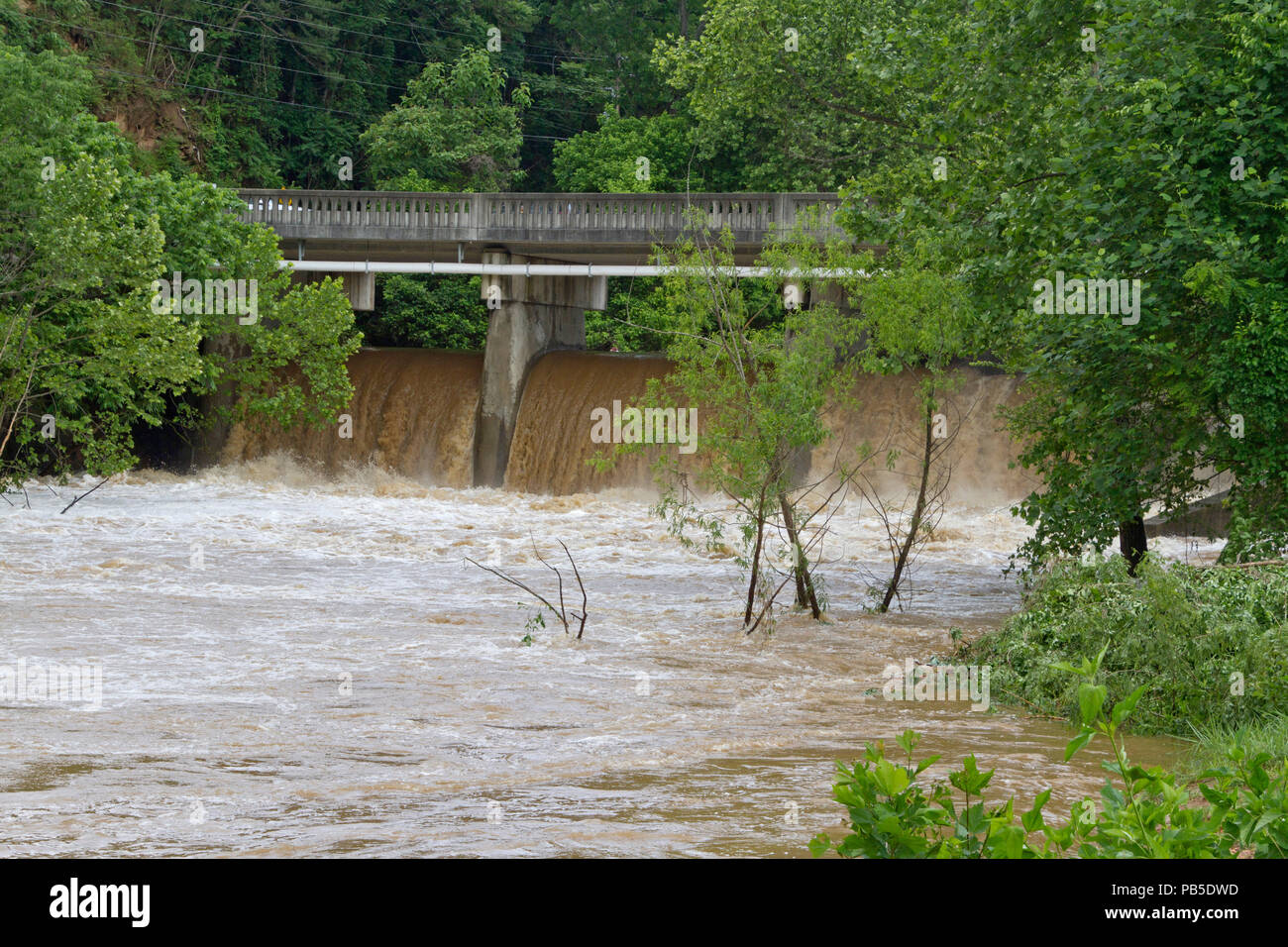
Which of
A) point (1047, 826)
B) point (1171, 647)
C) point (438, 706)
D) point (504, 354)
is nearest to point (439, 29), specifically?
point (504, 354)

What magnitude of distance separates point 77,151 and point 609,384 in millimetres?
11900

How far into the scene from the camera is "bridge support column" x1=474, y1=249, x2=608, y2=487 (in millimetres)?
32750

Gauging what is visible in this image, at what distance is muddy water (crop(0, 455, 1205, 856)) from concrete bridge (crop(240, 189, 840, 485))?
31.4 feet

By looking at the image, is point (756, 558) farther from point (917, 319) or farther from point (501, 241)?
point (501, 241)

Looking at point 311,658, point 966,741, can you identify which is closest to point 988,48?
point 966,741

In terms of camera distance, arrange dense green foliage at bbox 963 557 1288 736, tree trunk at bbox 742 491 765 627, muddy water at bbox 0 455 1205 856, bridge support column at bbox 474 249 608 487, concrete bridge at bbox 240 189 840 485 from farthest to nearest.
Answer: bridge support column at bbox 474 249 608 487 < concrete bridge at bbox 240 189 840 485 < tree trunk at bbox 742 491 765 627 < dense green foliage at bbox 963 557 1288 736 < muddy water at bbox 0 455 1205 856

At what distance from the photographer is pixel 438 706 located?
458 inches

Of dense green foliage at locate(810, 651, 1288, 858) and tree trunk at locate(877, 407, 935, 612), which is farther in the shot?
tree trunk at locate(877, 407, 935, 612)

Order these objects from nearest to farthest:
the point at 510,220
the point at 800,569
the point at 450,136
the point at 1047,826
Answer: the point at 1047,826 → the point at 800,569 → the point at 510,220 → the point at 450,136

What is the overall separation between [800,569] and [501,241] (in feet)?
59.1

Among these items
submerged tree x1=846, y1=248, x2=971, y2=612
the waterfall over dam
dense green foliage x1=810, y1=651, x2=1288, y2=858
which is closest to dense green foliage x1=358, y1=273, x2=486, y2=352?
the waterfall over dam

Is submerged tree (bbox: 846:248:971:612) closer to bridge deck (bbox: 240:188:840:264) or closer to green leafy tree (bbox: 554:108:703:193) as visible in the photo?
bridge deck (bbox: 240:188:840:264)

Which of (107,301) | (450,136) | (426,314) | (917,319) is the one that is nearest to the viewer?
(917,319)

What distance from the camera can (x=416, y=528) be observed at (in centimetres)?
2575
